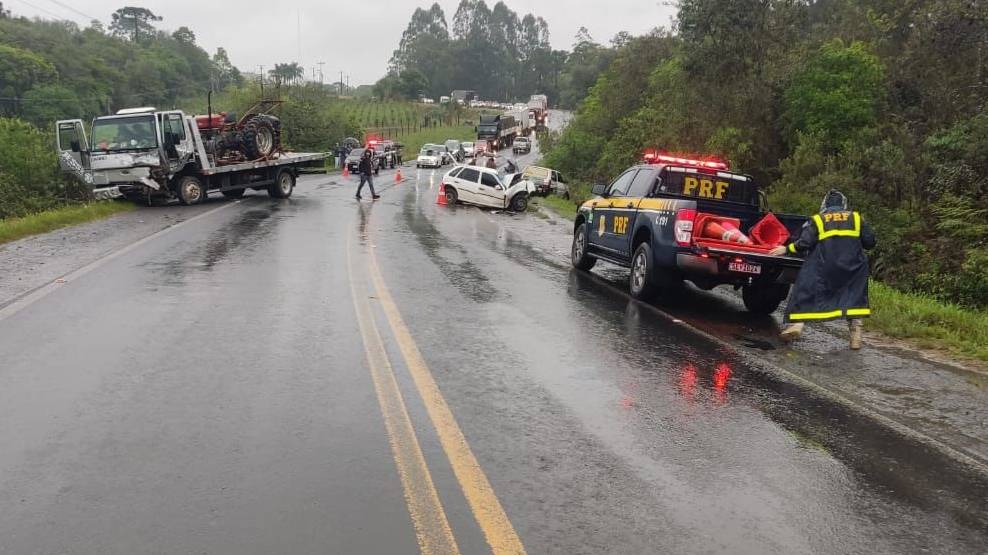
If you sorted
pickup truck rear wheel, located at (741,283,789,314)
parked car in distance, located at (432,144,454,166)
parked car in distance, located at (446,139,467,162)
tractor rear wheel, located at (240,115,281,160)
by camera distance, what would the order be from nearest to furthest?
pickup truck rear wheel, located at (741,283,789,314) → tractor rear wheel, located at (240,115,281,160) → parked car in distance, located at (432,144,454,166) → parked car in distance, located at (446,139,467,162)

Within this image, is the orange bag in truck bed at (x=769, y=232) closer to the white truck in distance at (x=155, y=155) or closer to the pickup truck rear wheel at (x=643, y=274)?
the pickup truck rear wheel at (x=643, y=274)

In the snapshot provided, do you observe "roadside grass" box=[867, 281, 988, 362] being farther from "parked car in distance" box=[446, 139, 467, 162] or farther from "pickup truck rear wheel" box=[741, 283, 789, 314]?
"parked car in distance" box=[446, 139, 467, 162]

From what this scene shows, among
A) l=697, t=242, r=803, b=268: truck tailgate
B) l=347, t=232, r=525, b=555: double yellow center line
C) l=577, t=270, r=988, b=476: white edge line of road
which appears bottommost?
l=577, t=270, r=988, b=476: white edge line of road

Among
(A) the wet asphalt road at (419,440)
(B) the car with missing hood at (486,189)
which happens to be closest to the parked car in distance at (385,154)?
(B) the car with missing hood at (486,189)

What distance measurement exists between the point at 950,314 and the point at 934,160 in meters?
8.76

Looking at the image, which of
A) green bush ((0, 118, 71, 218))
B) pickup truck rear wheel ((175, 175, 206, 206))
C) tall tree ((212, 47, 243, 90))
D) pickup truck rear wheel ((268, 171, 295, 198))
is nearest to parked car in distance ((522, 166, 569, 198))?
pickup truck rear wheel ((268, 171, 295, 198))

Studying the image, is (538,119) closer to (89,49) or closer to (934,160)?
(89,49)

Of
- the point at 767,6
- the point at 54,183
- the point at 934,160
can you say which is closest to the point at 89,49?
the point at 54,183

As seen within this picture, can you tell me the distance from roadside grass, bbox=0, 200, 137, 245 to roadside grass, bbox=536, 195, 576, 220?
507 inches

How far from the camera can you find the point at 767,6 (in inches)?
1062

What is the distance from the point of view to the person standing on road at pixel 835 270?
7.95m

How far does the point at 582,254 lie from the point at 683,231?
3.69m

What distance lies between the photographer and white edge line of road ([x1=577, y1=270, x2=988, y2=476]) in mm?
4872

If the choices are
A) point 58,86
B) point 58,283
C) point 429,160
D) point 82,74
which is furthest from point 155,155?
point 82,74
